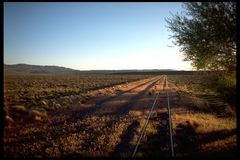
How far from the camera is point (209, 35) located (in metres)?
9.80

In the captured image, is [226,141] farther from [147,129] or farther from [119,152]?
[119,152]

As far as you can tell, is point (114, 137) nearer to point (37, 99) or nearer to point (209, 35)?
point (209, 35)

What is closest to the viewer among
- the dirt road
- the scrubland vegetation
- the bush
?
the dirt road

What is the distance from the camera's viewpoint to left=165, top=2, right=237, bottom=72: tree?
9.11 metres

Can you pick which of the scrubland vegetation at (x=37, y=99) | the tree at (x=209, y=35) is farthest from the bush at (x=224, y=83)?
the scrubland vegetation at (x=37, y=99)

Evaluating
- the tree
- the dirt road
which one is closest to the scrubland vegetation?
the dirt road

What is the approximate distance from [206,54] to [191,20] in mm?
1894

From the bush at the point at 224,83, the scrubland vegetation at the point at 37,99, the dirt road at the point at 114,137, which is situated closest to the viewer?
the dirt road at the point at 114,137

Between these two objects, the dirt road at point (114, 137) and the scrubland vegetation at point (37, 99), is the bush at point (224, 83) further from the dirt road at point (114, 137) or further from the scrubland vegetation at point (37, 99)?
the scrubland vegetation at point (37, 99)

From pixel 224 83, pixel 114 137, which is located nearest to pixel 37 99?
pixel 114 137

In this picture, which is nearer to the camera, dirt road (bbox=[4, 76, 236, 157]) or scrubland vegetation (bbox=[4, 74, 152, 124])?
dirt road (bbox=[4, 76, 236, 157])

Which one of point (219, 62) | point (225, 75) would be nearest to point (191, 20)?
point (219, 62)

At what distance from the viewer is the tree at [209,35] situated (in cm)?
911

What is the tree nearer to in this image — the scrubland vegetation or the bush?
the bush
